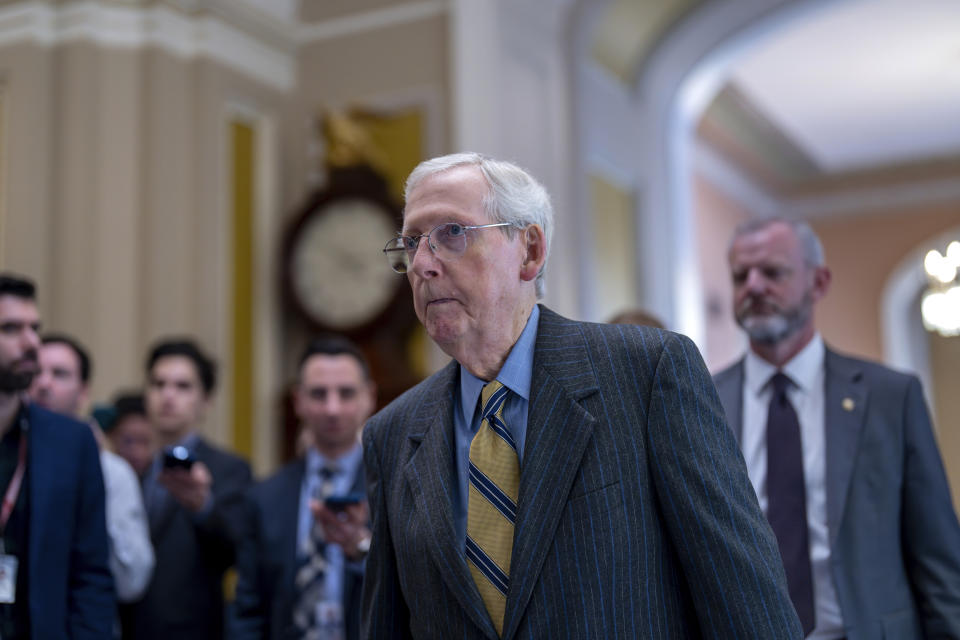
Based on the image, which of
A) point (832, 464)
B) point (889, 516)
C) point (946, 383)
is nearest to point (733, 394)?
point (832, 464)

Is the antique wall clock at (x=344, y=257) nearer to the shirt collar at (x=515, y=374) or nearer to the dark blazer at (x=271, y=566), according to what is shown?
the dark blazer at (x=271, y=566)

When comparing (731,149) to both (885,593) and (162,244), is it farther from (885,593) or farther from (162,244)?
(885,593)

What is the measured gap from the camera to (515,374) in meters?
1.61

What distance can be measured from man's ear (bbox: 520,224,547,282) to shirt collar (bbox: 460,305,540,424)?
0.07 m

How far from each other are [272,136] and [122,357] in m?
1.45

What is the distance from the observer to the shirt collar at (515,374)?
1.60 meters

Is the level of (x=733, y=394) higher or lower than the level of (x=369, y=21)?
lower

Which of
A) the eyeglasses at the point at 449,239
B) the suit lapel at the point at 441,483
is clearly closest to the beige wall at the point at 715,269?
the suit lapel at the point at 441,483

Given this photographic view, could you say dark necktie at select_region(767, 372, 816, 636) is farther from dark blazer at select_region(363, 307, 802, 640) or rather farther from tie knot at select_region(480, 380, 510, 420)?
tie knot at select_region(480, 380, 510, 420)

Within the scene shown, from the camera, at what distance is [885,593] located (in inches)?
84.6

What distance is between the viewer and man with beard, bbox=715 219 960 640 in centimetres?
215

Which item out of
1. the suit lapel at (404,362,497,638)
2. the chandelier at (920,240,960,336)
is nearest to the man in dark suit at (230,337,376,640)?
the suit lapel at (404,362,497,638)

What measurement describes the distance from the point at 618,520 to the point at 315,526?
169 centimetres

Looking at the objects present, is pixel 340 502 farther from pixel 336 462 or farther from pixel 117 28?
pixel 117 28
